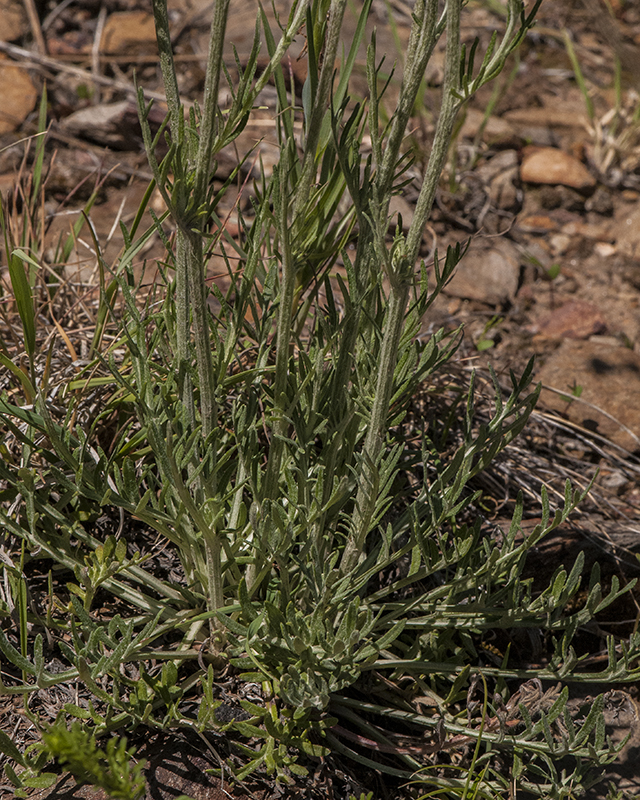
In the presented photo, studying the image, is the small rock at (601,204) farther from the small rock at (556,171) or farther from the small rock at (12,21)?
the small rock at (12,21)

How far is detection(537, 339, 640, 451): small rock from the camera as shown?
2803 millimetres

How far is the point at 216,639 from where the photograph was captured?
69.2 inches

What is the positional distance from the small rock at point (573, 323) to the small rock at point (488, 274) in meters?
0.20

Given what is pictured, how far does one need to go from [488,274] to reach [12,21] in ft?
9.63

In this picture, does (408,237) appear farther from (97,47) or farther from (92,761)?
(97,47)

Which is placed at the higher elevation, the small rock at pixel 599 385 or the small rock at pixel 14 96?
the small rock at pixel 14 96

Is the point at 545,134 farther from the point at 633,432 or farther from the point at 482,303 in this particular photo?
the point at 633,432

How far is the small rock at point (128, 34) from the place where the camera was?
4281 millimetres

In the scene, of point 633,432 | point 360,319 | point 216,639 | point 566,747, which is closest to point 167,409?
point 360,319

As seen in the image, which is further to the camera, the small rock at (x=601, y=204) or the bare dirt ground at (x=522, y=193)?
the small rock at (x=601, y=204)

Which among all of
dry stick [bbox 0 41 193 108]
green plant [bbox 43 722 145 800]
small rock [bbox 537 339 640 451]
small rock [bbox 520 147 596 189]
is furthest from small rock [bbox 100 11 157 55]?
green plant [bbox 43 722 145 800]

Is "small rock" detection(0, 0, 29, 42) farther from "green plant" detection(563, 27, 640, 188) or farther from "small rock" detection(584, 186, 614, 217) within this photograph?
"small rock" detection(584, 186, 614, 217)

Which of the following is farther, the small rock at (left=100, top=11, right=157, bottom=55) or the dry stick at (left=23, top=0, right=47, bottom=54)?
the small rock at (left=100, top=11, right=157, bottom=55)

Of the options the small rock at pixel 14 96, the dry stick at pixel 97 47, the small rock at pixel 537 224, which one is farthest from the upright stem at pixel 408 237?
the dry stick at pixel 97 47
